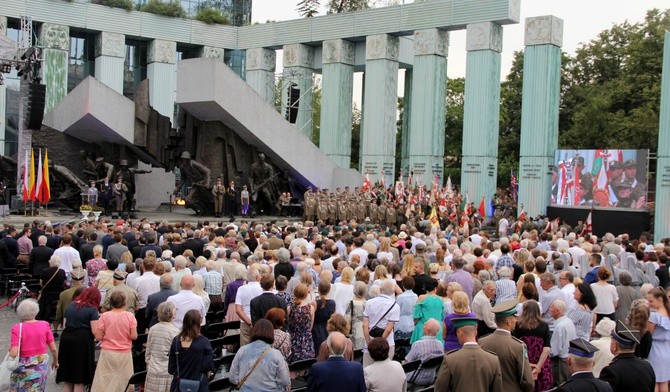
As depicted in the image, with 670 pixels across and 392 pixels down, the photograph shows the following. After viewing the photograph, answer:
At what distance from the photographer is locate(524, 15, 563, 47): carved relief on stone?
1153 inches

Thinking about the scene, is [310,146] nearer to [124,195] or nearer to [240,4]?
[124,195]

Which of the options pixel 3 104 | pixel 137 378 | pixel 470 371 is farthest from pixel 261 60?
pixel 470 371

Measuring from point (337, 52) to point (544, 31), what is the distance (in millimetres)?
9798

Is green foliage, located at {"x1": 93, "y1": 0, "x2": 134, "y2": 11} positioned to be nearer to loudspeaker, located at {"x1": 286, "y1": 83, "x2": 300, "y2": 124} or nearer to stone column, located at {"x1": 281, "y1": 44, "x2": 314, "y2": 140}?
stone column, located at {"x1": 281, "y1": 44, "x2": 314, "y2": 140}

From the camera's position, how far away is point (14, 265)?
13.2 m

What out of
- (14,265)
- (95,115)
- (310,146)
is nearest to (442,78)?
(310,146)

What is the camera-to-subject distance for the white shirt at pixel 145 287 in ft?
29.3

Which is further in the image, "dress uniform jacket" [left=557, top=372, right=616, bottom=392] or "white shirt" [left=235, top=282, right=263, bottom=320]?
"white shirt" [left=235, top=282, right=263, bottom=320]

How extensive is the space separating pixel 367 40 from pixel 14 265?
76.1ft

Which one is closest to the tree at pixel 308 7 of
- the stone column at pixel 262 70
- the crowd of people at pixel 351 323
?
the stone column at pixel 262 70

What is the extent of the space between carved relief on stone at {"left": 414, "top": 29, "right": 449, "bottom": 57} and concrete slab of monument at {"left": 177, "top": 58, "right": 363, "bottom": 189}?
7173mm

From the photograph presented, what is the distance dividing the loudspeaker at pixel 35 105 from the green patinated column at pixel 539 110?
1733cm

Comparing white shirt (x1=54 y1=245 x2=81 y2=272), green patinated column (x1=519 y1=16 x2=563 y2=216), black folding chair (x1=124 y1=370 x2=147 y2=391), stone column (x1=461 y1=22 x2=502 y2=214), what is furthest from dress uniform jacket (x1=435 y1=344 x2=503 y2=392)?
stone column (x1=461 y1=22 x2=502 y2=214)

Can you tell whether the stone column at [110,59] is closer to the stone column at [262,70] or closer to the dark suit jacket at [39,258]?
the stone column at [262,70]
